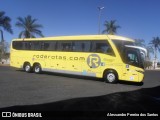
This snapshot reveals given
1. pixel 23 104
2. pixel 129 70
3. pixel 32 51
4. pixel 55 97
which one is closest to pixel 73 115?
pixel 23 104

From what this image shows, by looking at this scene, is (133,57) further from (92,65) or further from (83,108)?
(83,108)

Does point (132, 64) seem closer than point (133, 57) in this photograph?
Yes

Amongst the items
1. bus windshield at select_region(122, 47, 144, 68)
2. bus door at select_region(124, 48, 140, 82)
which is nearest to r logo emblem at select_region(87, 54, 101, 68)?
bus windshield at select_region(122, 47, 144, 68)

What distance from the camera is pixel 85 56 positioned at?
771 inches

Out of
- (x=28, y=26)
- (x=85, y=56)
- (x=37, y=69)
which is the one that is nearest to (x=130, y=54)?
(x=85, y=56)

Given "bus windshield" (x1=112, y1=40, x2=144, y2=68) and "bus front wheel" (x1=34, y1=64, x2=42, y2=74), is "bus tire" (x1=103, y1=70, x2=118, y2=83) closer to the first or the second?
"bus windshield" (x1=112, y1=40, x2=144, y2=68)

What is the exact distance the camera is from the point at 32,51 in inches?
931

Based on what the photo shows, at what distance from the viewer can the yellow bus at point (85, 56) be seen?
1769 cm

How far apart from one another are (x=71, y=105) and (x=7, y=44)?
71.3 m

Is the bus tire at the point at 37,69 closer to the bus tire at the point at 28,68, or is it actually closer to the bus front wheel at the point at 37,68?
the bus front wheel at the point at 37,68

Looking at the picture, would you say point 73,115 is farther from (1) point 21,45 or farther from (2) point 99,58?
(1) point 21,45

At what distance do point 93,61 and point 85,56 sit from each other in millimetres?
758

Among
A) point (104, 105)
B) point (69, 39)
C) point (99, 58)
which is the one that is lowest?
point (104, 105)

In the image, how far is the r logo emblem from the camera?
1889 cm
